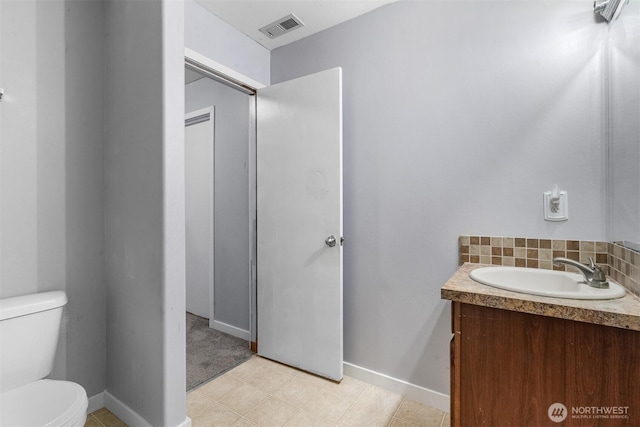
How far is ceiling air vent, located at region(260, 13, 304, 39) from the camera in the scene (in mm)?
2033

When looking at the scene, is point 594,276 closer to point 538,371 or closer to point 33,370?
point 538,371

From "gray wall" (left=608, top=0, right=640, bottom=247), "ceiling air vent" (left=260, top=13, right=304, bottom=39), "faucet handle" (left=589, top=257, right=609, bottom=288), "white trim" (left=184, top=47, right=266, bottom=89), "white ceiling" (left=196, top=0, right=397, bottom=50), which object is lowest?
"faucet handle" (left=589, top=257, right=609, bottom=288)

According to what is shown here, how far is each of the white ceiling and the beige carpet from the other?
2419 mm

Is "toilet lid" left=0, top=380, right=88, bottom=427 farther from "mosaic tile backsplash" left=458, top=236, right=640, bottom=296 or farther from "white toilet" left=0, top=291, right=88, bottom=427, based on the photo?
"mosaic tile backsplash" left=458, top=236, right=640, bottom=296

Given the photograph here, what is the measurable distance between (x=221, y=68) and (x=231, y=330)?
2161 millimetres

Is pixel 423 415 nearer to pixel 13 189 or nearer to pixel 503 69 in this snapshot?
pixel 503 69

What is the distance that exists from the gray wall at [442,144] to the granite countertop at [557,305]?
1.78 ft

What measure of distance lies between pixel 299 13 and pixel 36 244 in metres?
2.00

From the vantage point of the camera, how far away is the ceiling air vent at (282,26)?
203 centimetres

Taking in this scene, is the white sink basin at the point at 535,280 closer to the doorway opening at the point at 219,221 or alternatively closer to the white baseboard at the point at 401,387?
the white baseboard at the point at 401,387

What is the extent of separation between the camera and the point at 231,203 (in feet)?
9.08

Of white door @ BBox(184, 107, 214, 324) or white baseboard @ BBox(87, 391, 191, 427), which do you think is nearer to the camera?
white baseboard @ BBox(87, 391, 191, 427)

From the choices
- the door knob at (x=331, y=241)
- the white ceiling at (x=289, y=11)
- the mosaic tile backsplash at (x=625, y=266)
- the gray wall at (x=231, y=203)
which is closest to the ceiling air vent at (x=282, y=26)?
the white ceiling at (x=289, y=11)

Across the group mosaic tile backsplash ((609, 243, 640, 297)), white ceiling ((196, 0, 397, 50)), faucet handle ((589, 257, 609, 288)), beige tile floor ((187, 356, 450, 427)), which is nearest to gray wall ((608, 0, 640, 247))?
mosaic tile backsplash ((609, 243, 640, 297))
